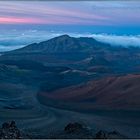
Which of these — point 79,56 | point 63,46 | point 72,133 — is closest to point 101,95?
point 72,133

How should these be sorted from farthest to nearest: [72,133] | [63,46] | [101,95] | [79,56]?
1. [63,46]
2. [79,56]
3. [101,95]
4. [72,133]

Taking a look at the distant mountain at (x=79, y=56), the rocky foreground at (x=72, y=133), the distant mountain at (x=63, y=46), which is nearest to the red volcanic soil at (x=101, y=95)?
the rocky foreground at (x=72, y=133)

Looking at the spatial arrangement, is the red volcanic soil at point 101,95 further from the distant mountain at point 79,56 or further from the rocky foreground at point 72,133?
the distant mountain at point 79,56

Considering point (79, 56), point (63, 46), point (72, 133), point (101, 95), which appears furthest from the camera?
point (63, 46)

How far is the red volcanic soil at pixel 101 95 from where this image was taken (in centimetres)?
4862

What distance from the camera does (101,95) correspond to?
5369 cm

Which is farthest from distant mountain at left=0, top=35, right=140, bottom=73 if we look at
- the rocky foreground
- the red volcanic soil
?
the rocky foreground

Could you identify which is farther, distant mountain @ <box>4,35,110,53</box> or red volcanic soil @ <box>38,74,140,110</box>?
distant mountain @ <box>4,35,110,53</box>

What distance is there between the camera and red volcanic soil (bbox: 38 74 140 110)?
1914 inches

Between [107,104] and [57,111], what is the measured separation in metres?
6.82

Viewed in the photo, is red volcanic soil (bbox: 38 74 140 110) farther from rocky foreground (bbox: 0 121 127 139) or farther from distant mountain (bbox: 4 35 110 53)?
distant mountain (bbox: 4 35 110 53)

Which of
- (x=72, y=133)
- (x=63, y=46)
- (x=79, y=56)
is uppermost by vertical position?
(x=63, y=46)

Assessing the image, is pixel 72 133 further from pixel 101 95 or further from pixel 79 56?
pixel 79 56

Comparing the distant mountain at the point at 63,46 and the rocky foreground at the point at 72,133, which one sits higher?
the distant mountain at the point at 63,46
